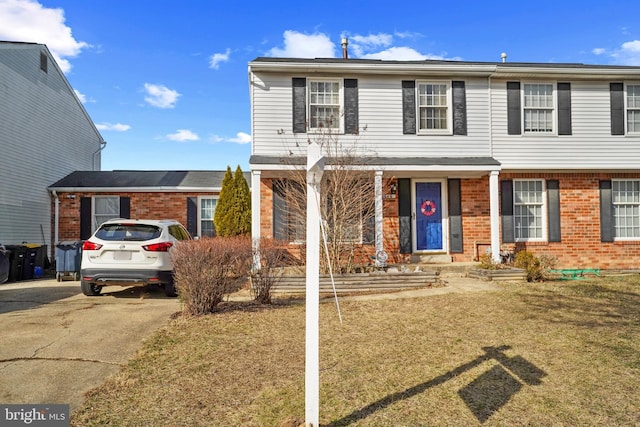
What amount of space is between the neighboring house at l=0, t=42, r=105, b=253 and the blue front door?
11889 mm

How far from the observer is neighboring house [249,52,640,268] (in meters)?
11.1

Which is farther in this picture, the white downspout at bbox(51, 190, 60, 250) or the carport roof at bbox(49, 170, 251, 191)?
the carport roof at bbox(49, 170, 251, 191)

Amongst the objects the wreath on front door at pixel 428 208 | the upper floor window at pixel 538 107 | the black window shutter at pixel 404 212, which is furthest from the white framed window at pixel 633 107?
the black window shutter at pixel 404 212

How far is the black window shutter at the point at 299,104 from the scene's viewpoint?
11.2m

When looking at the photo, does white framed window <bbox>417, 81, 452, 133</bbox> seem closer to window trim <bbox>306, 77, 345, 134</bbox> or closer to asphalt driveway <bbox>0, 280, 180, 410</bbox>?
window trim <bbox>306, 77, 345, 134</bbox>

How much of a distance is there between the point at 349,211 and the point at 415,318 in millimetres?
3742

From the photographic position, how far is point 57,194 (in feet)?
47.4

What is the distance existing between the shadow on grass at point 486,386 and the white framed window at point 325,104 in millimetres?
7910

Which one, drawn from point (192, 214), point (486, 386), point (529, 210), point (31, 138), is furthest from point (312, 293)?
point (31, 138)

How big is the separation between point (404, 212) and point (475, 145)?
2.63 metres

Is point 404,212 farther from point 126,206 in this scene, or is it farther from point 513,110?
point 126,206

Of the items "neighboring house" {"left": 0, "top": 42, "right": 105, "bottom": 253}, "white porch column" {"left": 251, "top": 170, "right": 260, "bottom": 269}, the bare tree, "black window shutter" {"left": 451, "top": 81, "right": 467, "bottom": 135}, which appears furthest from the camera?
"neighboring house" {"left": 0, "top": 42, "right": 105, "bottom": 253}

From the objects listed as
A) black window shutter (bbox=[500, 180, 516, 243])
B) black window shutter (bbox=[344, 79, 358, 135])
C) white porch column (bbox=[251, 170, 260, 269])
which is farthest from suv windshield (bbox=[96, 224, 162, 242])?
black window shutter (bbox=[500, 180, 516, 243])

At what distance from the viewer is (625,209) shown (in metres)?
12.3
